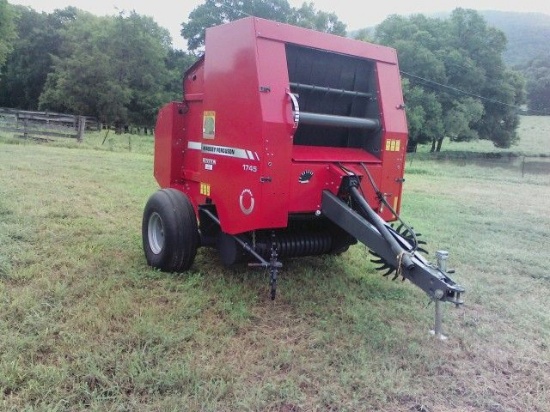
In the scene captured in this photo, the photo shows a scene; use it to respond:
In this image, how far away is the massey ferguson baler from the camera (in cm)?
374

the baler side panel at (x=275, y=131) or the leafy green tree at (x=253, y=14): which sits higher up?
the leafy green tree at (x=253, y=14)

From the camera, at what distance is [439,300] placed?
123 inches

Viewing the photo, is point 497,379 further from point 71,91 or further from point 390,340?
point 71,91

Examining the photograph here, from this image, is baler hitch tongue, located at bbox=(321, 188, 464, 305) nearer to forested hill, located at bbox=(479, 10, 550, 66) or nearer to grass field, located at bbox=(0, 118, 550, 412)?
grass field, located at bbox=(0, 118, 550, 412)

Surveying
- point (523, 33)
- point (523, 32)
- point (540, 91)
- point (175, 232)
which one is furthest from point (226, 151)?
point (523, 32)

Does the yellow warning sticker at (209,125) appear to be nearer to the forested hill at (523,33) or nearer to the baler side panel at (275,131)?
the baler side panel at (275,131)

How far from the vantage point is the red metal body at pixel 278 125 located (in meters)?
3.75

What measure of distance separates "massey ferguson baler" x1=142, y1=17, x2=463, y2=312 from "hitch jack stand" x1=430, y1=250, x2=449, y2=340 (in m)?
0.02

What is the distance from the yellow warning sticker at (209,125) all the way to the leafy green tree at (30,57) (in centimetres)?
4513

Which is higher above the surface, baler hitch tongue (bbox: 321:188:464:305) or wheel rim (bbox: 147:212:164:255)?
baler hitch tongue (bbox: 321:188:464:305)

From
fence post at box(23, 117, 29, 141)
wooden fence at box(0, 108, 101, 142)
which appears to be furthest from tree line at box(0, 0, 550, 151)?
fence post at box(23, 117, 29, 141)

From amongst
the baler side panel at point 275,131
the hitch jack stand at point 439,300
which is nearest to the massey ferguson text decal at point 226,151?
the baler side panel at point 275,131

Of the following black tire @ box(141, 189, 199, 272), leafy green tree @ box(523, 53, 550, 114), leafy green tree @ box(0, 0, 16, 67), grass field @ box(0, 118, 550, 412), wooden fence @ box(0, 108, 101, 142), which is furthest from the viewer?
leafy green tree @ box(523, 53, 550, 114)

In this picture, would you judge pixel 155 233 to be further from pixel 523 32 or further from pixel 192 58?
pixel 523 32
